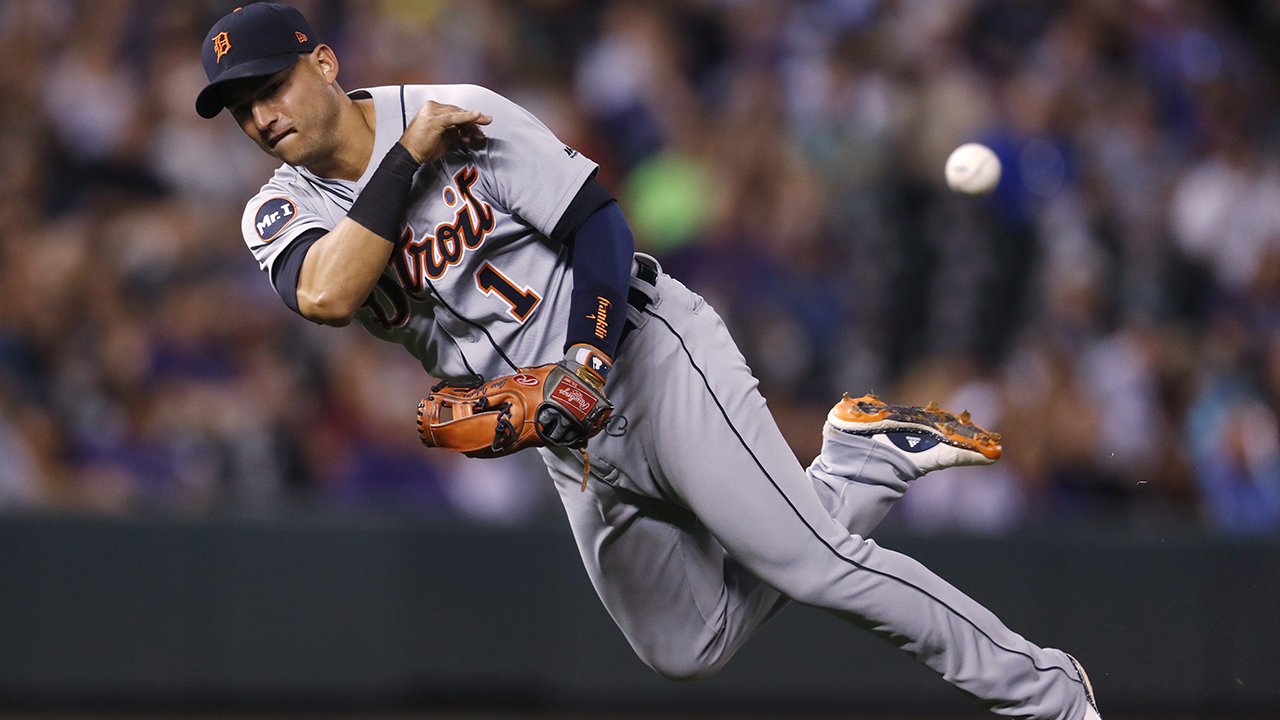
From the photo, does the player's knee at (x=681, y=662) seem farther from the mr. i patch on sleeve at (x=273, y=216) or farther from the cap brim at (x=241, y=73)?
the cap brim at (x=241, y=73)

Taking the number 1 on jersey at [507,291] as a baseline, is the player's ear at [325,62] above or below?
above

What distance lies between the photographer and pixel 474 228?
9.00ft

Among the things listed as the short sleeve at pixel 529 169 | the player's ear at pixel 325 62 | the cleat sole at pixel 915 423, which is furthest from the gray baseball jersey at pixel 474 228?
the cleat sole at pixel 915 423

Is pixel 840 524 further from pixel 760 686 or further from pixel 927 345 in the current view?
pixel 927 345

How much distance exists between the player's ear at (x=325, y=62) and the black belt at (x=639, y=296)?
77 cm

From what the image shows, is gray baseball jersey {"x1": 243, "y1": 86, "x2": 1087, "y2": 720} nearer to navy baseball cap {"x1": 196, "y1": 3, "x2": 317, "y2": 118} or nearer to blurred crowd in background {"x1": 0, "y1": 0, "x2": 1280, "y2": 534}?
navy baseball cap {"x1": 196, "y1": 3, "x2": 317, "y2": 118}

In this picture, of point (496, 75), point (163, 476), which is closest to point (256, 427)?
point (163, 476)

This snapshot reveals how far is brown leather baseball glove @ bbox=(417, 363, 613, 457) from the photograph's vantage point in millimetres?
2488

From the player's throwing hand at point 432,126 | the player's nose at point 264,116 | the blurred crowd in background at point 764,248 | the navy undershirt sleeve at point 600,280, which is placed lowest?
the blurred crowd in background at point 764,248

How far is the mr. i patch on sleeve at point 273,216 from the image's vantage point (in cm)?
271

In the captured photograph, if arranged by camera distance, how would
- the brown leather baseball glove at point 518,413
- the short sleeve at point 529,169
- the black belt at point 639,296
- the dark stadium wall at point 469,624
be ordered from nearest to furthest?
the brown leather baseball glove at point 518,413 → the short sleeve at point 529,169 → the black belt at point 639,296 → the dark stadium wall at point 469,624

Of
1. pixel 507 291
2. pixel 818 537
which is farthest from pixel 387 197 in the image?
pixel 818 537

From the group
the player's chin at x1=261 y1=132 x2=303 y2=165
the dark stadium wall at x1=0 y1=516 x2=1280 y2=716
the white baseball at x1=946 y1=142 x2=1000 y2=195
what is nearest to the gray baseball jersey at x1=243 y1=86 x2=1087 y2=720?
the player's chin at x1=261 y1=132 x2=303 y2=165

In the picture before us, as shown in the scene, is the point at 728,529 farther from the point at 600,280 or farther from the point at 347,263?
the point at 347,263
